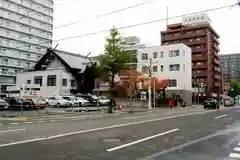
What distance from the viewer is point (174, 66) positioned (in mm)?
60719

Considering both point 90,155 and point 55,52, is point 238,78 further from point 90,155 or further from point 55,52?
point 90,155

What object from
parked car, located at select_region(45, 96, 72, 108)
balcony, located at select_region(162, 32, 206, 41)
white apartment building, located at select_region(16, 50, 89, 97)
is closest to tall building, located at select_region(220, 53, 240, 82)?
balcony, located at select_region(162, 32, 206, 41)

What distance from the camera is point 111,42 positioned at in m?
46.3

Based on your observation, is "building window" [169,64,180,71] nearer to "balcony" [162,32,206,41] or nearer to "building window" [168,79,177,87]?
"building window" [168,79,177,87]

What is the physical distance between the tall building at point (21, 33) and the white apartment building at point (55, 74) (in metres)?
13.9

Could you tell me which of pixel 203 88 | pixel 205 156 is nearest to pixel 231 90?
pixel 203 88

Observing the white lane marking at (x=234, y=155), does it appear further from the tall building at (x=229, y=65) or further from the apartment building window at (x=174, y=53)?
the tall building at (x=229, y=65)

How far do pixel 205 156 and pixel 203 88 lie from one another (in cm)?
7200

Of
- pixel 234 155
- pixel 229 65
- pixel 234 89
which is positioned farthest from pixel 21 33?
pixel 234 155

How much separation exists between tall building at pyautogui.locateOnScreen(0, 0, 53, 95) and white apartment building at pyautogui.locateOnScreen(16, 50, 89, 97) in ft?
45.7

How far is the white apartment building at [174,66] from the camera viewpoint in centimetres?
5978

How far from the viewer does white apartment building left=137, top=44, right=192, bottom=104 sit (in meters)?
59.8

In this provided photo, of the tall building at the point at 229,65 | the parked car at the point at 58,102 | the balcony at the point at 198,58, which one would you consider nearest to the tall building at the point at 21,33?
the parked car at the point at 58,102

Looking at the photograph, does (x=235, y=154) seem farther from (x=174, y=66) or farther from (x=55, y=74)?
(x=174, y=66)
